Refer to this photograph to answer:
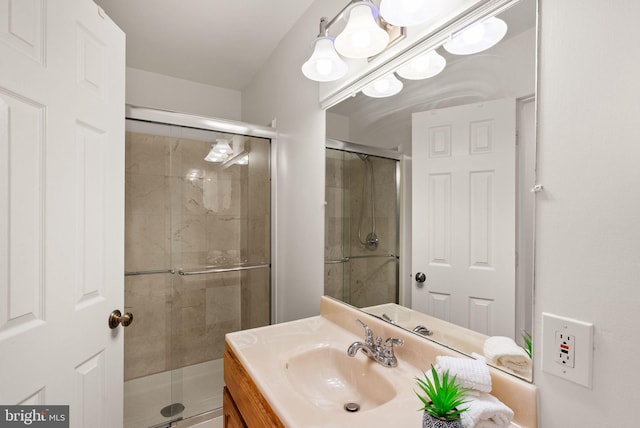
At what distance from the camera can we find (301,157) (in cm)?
171

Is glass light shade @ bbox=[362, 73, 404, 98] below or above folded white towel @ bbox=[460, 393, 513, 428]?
above

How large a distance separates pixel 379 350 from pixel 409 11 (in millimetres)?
1037

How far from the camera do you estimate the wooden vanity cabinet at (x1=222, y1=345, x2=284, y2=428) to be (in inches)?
31.9

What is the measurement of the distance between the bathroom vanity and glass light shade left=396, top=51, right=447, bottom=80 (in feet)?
2.75

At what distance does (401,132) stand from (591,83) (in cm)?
55

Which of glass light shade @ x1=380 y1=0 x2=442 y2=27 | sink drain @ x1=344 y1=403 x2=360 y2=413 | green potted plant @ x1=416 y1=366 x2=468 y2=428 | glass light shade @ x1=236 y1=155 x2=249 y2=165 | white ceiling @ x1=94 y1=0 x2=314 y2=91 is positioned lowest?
sink drain @ x1=344 y1=403 x2=360 y2=413

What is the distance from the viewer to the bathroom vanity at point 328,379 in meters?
0.69

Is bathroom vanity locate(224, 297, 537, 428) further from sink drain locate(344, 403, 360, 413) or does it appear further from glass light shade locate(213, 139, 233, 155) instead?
glass light shade locate(213, 139, 233, 155)

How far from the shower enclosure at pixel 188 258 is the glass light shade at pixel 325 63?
873 millimetres

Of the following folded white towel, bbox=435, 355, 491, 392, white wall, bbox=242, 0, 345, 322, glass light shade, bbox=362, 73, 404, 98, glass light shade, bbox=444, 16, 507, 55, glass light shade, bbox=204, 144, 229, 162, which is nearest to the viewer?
folded white towel, bbox=435, 355, 491, 392

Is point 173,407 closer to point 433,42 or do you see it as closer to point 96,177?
point 96,177

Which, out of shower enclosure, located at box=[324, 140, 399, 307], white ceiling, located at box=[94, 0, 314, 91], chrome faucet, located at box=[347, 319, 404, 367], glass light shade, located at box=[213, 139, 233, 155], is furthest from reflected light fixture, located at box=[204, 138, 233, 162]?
chrome faucet, located at box=[347, 319, 404, 367]

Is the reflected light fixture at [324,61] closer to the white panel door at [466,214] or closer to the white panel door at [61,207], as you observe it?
the white panel door at [466,214]

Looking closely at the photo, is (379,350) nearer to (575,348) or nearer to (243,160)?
(575,348)
